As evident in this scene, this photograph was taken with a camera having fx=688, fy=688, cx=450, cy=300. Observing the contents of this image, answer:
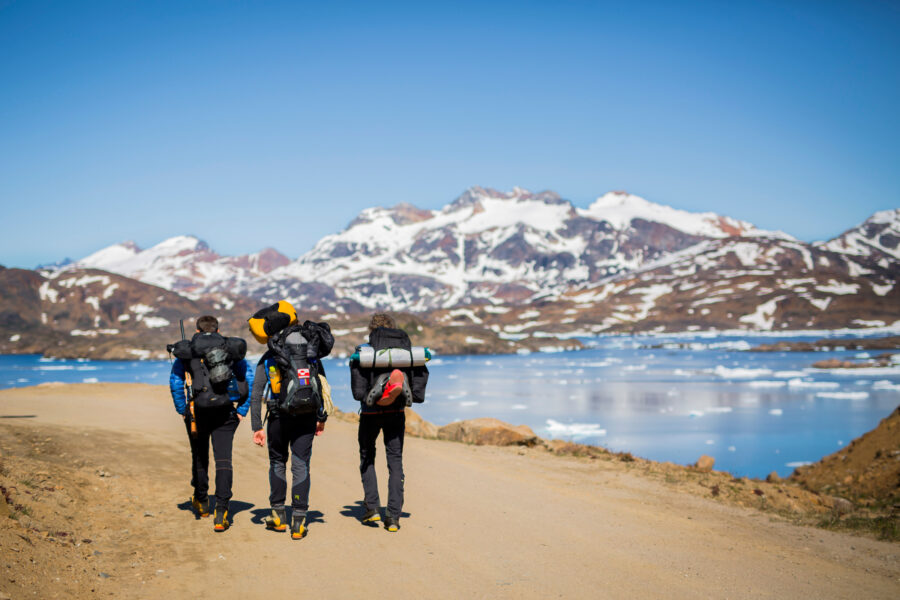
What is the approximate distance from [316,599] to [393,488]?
2295mm

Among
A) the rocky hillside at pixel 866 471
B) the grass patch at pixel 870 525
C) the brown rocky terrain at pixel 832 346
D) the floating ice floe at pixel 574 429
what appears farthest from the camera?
the brown rocky terrain at pixel 832 346

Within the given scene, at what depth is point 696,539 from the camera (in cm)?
851

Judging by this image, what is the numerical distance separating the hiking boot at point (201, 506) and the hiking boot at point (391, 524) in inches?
77.5

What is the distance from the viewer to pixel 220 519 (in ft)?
23.1

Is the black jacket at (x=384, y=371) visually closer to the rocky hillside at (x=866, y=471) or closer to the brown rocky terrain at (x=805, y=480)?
the brown rocky terrain at (x=805, y=480)

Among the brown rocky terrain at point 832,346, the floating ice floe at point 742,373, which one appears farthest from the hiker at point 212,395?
the brown rocky terrain at point 832,346

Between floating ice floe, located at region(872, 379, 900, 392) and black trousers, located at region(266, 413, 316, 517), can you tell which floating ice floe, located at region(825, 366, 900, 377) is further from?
black trousers, located at region(266, 413, 316, 517)

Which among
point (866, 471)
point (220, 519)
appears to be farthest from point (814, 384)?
point (220, 519)

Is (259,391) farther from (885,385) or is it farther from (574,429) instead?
(885,385)

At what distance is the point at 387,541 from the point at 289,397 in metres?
1.83

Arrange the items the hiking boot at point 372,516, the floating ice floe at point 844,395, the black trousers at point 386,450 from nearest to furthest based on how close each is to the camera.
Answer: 1. the black trousers at point 386,450
2. the hiking boot at point 372,516
3. the floating ice floe at point 844,395

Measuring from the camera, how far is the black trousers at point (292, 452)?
7035 millimetres

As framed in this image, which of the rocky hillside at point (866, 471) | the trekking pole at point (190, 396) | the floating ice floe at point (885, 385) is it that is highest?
the trekking pole at point (190, 396)

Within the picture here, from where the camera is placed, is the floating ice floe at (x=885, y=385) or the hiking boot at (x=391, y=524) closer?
the hiking boot at (x=391, y=524)
